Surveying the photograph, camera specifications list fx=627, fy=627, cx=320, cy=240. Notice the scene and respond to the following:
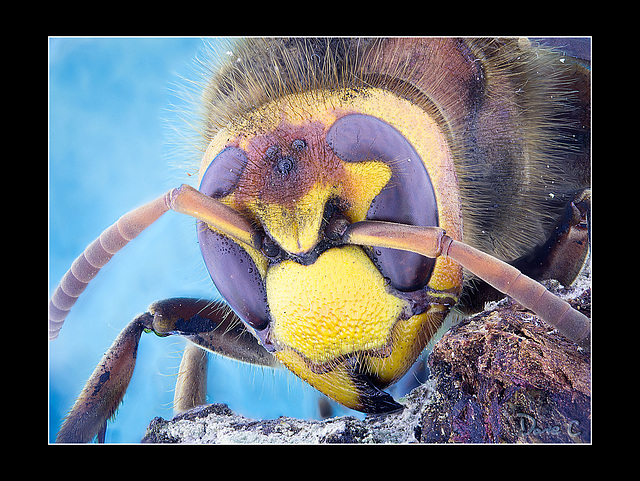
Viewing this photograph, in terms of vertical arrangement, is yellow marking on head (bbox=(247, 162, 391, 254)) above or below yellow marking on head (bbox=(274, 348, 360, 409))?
above

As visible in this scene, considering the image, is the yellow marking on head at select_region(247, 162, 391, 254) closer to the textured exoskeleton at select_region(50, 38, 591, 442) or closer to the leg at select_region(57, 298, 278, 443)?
the textured exoskeleton at select_region(50, 38, 591, 442)

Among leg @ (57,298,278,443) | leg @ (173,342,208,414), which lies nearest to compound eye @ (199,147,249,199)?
leg @ (57,298,278,443)

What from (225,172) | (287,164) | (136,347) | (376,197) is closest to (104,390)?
(136,347)

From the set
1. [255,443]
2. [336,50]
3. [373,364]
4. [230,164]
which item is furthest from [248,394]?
[336,50]

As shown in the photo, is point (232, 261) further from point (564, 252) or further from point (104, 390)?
point (564, 252)

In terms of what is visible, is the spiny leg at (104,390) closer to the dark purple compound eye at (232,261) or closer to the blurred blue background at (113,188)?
the blurred blue background at (113,188)
